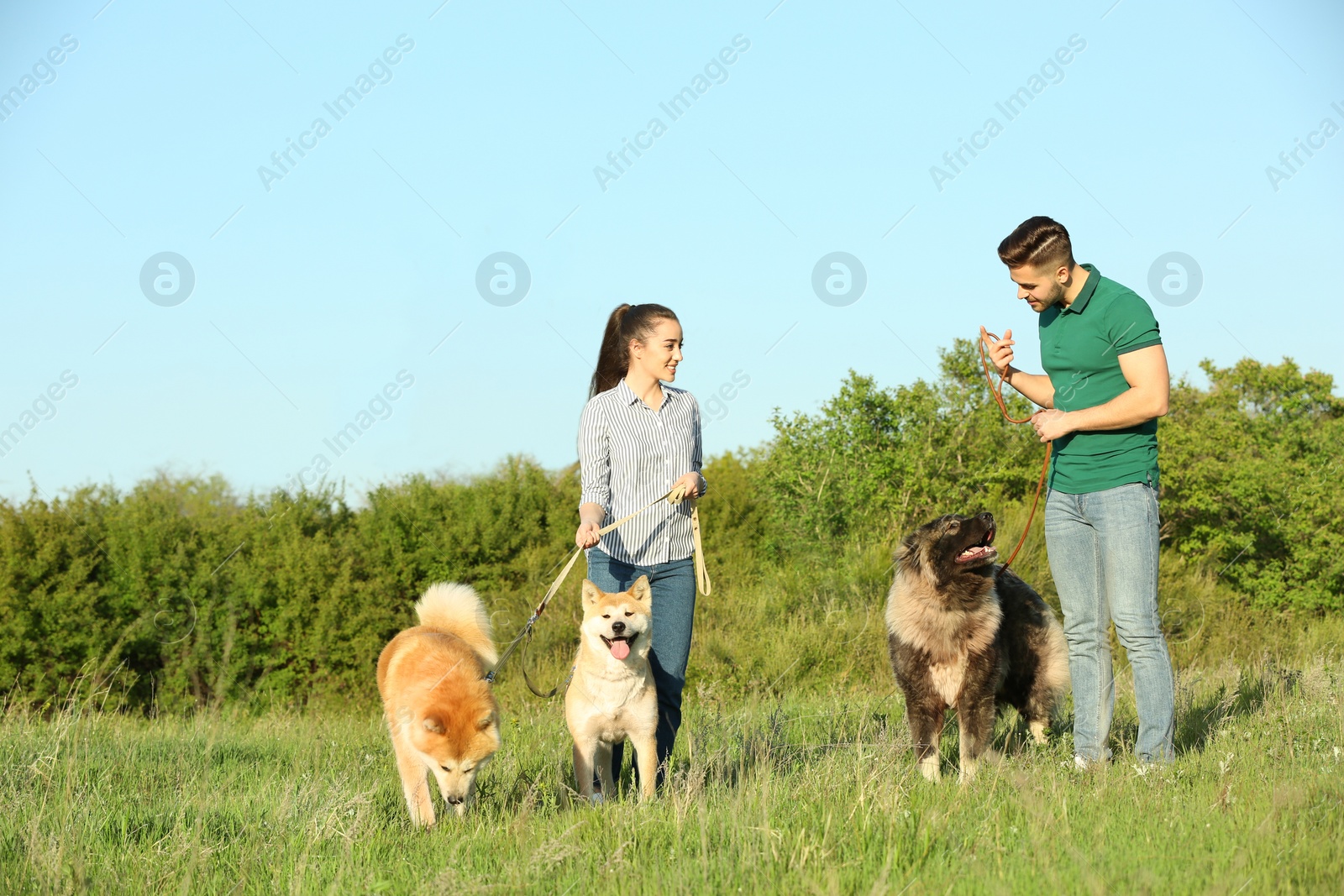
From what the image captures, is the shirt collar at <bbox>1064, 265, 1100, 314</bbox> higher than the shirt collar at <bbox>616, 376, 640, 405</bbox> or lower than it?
higher

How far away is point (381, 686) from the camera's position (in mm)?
5434

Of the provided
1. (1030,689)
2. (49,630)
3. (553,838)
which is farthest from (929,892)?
(49,630)

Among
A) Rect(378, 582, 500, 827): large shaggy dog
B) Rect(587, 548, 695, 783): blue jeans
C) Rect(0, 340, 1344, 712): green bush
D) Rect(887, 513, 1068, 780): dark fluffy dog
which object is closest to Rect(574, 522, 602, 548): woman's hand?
Rect(587, 548, 695, 783): blue jeans

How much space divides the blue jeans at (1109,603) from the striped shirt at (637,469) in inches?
68.8

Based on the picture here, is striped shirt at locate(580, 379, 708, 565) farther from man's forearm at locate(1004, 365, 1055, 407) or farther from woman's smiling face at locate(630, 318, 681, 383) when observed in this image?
man's forearm at locate(1004, 365, 1055, 407)

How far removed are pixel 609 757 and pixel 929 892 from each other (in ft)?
6.86

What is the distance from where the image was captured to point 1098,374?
4570 mm

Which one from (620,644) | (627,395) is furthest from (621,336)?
(620,644)

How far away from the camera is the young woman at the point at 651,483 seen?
4680 mm

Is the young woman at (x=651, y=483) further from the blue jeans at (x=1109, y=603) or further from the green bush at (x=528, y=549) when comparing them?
the green bush at (x=528, y=549)

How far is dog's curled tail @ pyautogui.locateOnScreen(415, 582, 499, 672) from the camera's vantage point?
557 centimetres

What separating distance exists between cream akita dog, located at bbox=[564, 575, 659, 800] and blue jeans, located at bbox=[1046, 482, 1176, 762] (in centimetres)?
198

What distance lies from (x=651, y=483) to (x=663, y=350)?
626 mm

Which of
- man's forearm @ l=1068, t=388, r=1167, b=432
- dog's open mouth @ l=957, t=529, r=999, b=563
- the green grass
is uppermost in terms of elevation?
man's forearm @ l=1068, t=388, r=1167, b=432
